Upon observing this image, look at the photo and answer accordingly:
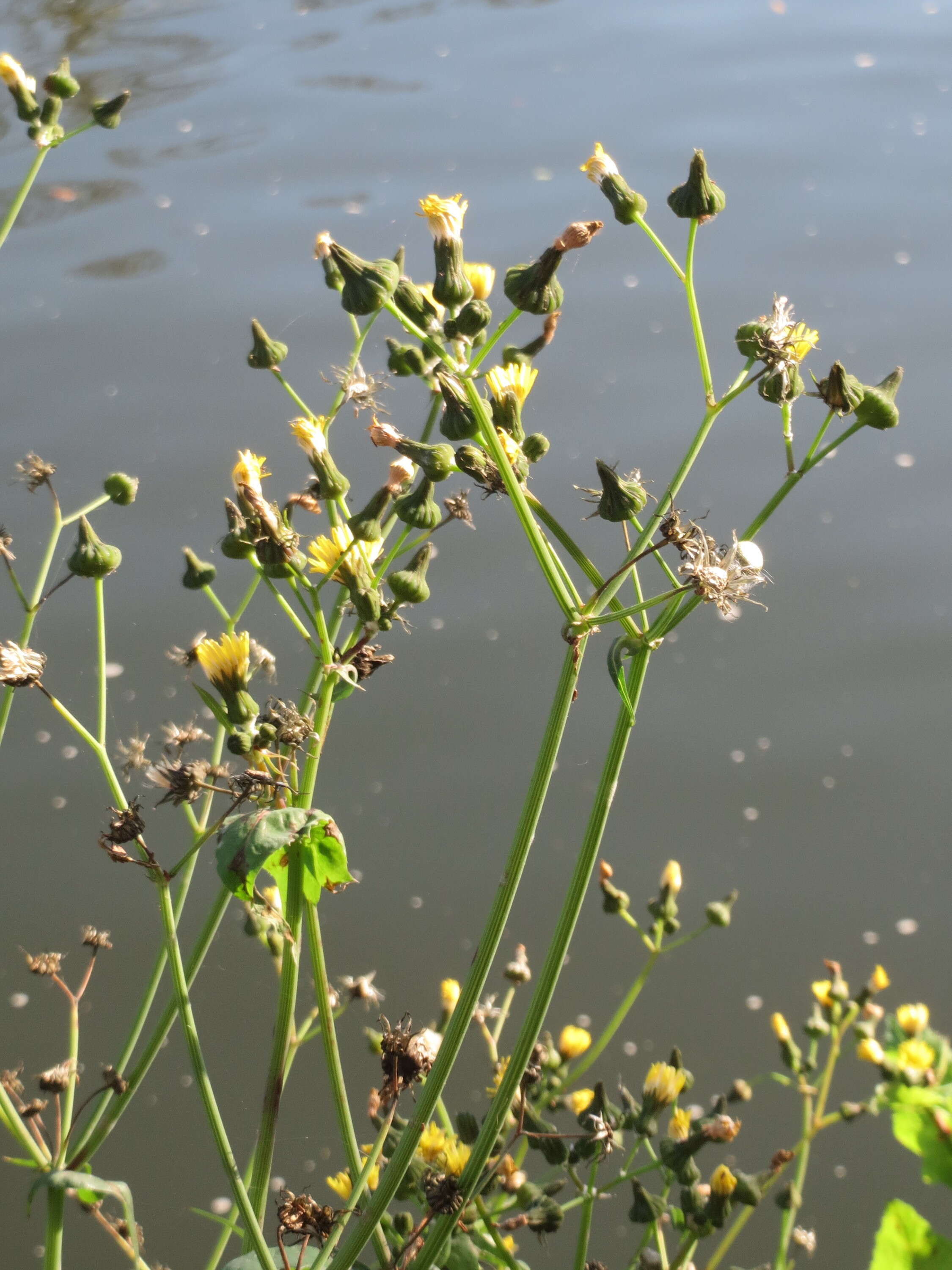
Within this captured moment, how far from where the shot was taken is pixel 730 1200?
0.47 meters

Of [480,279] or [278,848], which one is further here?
[480,279]

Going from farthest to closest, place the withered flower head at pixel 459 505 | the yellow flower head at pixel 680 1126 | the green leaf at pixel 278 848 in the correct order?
1. the yellow flower head at pixel 680 1126
2. the withered flower head at pixel 459 505
3. the green leaf at pixel 278 848

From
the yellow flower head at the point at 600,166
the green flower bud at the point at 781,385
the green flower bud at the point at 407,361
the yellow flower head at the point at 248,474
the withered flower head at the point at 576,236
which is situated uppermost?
the yellow flower head at the point at 600,166

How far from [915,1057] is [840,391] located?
355 millimetres

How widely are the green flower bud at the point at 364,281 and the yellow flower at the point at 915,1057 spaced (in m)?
0.43

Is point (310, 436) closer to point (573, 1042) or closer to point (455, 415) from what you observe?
point (455, 415)

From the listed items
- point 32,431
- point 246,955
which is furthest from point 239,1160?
point 32,431

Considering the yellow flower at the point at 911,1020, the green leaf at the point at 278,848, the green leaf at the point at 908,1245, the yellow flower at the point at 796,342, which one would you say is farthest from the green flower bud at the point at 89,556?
the yellow flower at the point at 911,1020

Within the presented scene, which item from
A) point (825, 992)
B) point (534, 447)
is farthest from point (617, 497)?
point (825, 992)

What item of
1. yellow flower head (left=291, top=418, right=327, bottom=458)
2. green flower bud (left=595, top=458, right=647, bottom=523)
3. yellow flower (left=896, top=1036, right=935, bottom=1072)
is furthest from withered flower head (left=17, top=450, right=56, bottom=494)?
yellow flower (left=896, top=1036, right=935, bottom=1072)

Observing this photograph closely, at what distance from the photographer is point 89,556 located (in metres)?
0.42

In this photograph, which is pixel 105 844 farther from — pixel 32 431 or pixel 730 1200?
pixel 32 431

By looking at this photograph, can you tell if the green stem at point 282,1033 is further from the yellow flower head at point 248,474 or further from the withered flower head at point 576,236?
the withered flower head at point 576,236

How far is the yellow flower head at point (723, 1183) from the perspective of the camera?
0.46 metres
